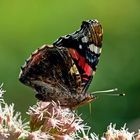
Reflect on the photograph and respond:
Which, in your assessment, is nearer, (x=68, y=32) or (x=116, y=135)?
(x=116, y=135)

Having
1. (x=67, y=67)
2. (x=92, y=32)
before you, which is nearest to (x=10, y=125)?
(x=67, y=67)

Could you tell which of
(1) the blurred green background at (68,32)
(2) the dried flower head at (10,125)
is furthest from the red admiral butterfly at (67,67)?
(1) the blurred green background at (68,32)

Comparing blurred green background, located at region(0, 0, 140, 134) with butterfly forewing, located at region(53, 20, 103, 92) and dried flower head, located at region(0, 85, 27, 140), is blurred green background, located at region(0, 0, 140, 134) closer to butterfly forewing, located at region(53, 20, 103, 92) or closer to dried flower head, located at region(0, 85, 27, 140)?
butterfly forewing, located at region(53, 20, 103, 92)

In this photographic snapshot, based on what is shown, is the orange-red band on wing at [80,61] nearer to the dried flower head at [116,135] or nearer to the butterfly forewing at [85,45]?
the butterfly forewing at [85,45]

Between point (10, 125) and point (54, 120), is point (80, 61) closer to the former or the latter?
point (54, 120)

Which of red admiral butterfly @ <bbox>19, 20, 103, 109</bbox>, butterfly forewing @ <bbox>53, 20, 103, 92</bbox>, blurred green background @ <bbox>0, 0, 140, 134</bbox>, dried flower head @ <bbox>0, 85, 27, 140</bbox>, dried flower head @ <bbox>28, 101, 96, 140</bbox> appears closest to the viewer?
dried flower head @ <bbox>0, 85, 27, 140</bbox>

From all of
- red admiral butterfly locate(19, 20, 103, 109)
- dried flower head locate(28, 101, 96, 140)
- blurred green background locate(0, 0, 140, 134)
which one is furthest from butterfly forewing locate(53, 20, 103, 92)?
blurred green background locate(0, 0, 140, 134)
